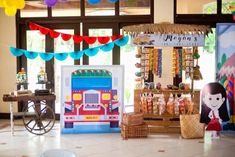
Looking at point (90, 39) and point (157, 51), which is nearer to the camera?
point (157, 51)

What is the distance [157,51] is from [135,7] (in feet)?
4.76

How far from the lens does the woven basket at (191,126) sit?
241 inches

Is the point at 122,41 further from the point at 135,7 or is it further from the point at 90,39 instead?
the point at 135,7

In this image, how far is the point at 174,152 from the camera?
5.25m

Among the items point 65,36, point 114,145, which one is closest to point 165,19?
point 65,36

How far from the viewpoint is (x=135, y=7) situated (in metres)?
7.48

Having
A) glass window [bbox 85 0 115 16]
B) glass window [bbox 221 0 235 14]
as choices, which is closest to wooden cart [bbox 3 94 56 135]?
glass window [bbox 85 0 115 16]

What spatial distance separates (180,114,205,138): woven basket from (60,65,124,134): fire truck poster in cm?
127

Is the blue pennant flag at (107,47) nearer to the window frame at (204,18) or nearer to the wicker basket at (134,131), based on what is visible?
the window frame at (204,18)

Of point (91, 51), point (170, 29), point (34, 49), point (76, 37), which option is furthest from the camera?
point (34, 49)

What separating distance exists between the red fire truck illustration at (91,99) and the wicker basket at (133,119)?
0.42 metres

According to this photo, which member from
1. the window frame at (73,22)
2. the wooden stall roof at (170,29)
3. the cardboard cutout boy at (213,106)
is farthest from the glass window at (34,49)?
the cardboard cutout boy at (213,106)

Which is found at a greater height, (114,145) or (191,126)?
(191,126)

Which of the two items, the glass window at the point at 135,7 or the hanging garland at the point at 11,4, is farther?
the glass window at the point at 135,7
